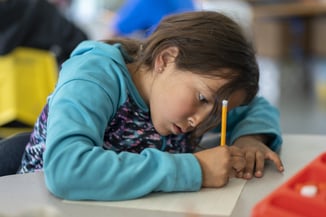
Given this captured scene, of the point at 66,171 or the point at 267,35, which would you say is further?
the point at 267,35

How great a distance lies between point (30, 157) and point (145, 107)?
231mm

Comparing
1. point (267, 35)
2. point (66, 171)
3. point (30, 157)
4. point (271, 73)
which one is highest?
point (66, 171)

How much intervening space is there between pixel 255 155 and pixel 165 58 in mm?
226

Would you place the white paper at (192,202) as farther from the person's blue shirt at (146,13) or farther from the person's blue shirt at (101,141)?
the person's blue shirt at (146,13)

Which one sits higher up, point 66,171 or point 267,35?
point 66,171

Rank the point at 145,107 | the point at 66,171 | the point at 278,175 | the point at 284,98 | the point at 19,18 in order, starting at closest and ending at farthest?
the point at 66,171 → the point at 278,175 → the point at 145,107 → the point at 19,18 → the point at 284,98

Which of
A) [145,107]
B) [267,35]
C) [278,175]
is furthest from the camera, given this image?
[267,35]

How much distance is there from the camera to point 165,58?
38.9 inches

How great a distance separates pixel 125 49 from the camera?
3.54 feet

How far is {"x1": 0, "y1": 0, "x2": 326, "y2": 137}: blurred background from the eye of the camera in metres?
4.21

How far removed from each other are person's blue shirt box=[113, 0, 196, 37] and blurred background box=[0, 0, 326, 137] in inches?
59.0

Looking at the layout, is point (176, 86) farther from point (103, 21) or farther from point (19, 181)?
point (103, 21)

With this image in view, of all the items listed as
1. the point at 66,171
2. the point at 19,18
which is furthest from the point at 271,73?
the point at 66,171

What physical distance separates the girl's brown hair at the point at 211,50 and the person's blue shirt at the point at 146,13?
1.26 meters
